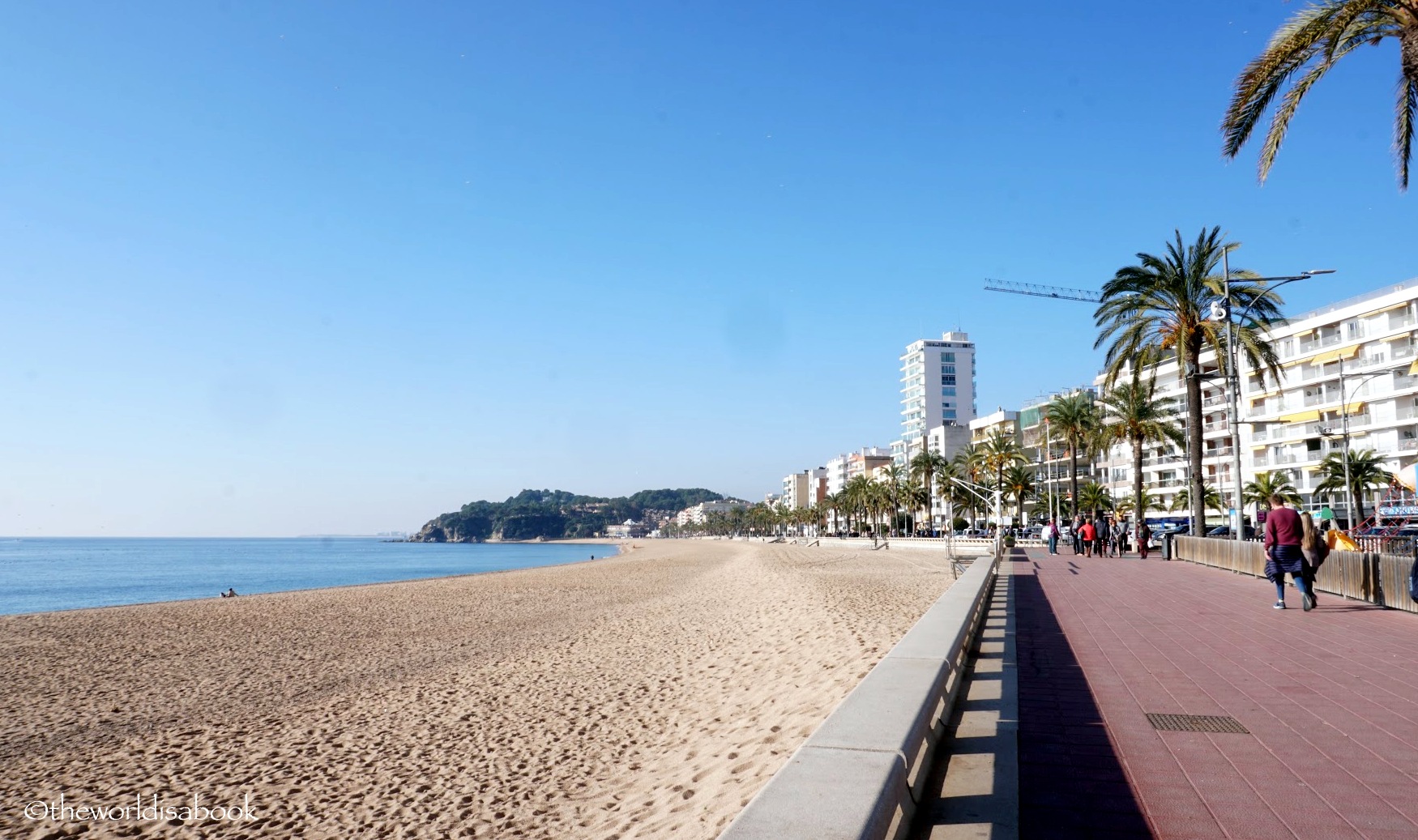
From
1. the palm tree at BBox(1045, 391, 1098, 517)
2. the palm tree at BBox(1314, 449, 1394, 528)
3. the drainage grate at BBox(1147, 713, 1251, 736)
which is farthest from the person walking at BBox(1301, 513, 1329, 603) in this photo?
the palm tree at BBox(1314, 449, 1394, 528)

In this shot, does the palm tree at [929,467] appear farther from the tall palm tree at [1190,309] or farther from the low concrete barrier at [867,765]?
the low concrete barrier at [867,765]

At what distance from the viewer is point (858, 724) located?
378 centimetres

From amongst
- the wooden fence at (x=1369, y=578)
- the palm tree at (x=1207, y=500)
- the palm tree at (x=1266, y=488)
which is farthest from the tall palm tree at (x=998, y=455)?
the wooden fence at (x=1369, y=578)

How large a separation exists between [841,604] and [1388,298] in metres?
55.3

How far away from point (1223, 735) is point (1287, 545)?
7.66 meters

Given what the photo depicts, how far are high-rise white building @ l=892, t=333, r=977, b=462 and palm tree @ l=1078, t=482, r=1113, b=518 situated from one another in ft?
225

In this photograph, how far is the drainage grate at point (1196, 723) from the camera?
5465 millimetres

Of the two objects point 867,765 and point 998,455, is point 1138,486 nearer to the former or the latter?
point 998,455

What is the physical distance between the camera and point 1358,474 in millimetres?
52312

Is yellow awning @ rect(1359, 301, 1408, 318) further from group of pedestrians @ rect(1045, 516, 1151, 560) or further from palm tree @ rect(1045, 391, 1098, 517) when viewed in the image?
group of pedestrians @ rect(1045, 516, 1151, 560)

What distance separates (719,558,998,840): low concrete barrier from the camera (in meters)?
2.67

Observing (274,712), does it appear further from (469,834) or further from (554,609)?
(554,609)

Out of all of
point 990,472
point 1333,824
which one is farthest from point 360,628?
point 990,472

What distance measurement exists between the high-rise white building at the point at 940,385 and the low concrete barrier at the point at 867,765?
149 metres
